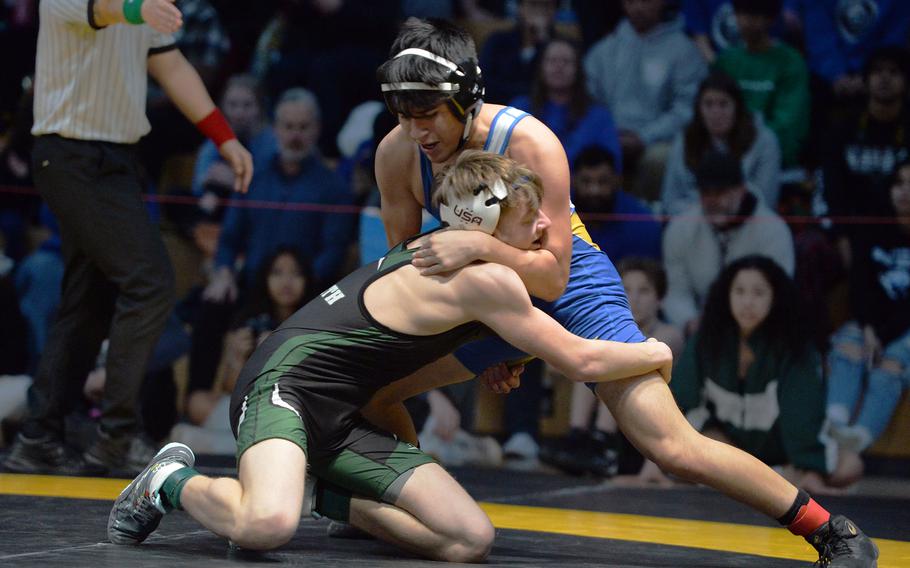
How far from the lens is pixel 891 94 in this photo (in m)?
5.76

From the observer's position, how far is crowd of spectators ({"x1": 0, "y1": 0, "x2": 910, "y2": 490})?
523cm

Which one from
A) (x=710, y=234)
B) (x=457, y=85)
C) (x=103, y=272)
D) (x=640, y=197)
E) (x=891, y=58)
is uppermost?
(x=891, y=58)

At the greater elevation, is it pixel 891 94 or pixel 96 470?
pixel 891 94

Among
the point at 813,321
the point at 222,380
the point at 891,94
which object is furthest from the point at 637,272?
the point at 222,380

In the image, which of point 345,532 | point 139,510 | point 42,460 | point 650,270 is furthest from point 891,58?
point 139,510

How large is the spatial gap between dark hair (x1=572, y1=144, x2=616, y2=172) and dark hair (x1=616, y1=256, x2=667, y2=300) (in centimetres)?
48

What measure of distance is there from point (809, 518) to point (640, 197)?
10.3 ft

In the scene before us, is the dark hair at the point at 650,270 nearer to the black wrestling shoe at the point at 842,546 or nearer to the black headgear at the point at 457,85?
the black headgear at the point at 457,85

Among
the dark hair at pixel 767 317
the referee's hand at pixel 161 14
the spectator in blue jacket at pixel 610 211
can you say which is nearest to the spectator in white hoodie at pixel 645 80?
the spectator in blue jacket at pixel 610 211

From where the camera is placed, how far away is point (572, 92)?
20.0 ft

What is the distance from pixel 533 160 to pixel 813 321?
2.25 meters

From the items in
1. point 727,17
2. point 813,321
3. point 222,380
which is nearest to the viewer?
point 813,321

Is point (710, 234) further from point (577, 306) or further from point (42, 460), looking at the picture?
point (42, 460)

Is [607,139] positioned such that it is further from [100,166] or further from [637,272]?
[100,166]
